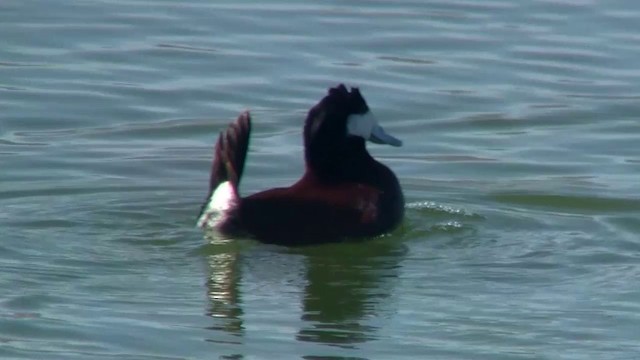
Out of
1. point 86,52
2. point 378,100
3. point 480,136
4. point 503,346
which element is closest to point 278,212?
point 503,346

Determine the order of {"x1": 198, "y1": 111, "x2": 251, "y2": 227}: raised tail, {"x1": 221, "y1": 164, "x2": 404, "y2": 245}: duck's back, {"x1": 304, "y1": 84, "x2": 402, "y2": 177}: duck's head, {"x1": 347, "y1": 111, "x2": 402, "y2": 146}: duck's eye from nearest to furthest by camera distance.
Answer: {"x1": 221, "y1": 164, "x2": 404, "y2": 245}: duck's back
{"x1": 198, "y1": 111, "x2": 251, "y2": 227}: raised tail
{"x1": 304, "y1": 84, "x2": 402, "y2": 177}: duck's head
{"x1": 347, "y1": 111, "x2": 402, "y2": 146}: duck's eye

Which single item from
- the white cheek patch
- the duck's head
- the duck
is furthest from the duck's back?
the white cheek patch

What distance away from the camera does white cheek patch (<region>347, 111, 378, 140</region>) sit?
35.3 feet

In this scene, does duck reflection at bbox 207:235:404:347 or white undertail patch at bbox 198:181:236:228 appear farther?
white undertail patch at bbox 198:181:236:228

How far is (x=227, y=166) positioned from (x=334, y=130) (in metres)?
0.62

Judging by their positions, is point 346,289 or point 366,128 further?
point 366,128

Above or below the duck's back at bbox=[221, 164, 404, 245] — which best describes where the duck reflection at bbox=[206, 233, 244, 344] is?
below

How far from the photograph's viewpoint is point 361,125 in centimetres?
1081

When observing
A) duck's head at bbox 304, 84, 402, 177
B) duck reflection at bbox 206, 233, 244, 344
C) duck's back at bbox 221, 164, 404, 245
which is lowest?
duck reflection at bbox 206, 233, 244, 344

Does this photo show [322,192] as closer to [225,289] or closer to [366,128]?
[366,128]

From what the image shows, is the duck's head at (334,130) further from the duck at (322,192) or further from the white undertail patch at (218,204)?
the white undertail patch at (218,204)

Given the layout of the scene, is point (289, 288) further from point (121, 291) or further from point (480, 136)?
point (480, 136)

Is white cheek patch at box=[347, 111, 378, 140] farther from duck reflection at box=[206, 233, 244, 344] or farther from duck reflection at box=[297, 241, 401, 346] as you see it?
duck reflection at box=[206, 233, 244, 344]

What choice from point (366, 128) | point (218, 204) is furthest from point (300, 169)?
point (218, 204)
